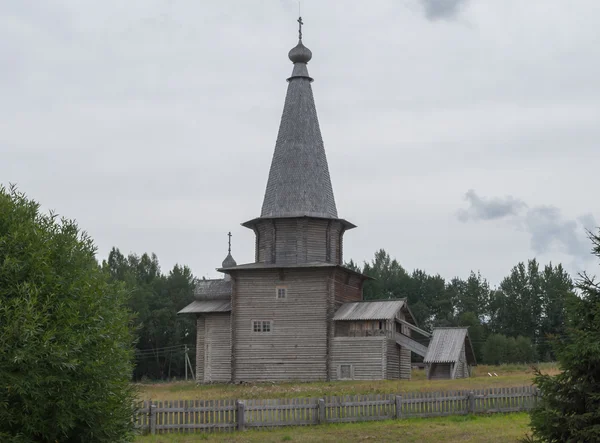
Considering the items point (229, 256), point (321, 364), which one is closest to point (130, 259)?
point (229, 256)

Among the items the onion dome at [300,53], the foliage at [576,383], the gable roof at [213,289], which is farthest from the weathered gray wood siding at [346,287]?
the foliage at [576,383]

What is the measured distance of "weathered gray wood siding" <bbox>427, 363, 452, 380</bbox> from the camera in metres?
41.9

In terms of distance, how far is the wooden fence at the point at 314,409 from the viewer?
2183 centimetres

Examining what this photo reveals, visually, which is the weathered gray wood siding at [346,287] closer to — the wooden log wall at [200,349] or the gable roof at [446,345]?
the gable roof at [446,345]

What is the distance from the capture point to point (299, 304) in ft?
143

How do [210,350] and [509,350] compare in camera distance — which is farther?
[509,350]

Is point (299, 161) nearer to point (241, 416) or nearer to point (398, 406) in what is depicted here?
point (398, 406)

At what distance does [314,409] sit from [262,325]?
830 inches

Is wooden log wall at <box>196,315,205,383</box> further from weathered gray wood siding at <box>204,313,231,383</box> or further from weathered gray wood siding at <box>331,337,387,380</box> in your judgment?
weathered gray wood siding at <box>331,337,387,380</box>

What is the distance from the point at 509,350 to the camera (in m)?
72.8

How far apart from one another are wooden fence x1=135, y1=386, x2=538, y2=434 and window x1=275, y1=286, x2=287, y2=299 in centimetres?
2025

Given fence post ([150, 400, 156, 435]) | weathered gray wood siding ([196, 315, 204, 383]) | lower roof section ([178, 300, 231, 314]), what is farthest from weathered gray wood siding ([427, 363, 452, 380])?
fence post ([150, 400, 156, 435])

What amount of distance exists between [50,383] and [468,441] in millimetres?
10230

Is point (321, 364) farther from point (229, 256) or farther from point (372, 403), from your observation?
point (372, 403)
